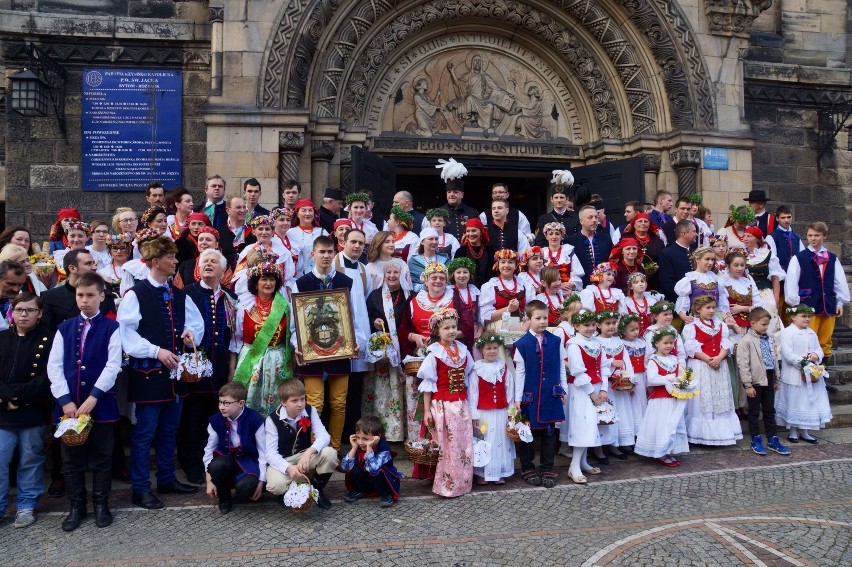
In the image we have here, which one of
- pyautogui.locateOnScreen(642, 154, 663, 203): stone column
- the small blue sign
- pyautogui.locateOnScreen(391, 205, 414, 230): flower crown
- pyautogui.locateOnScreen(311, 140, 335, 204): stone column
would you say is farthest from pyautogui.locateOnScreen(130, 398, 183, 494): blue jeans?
the small blue sign

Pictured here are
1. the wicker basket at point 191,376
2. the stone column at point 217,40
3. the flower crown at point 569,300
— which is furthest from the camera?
the stone column at point 217,40

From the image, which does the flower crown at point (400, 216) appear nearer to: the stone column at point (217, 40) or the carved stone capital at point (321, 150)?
the carved stone capital at point (321, 150)

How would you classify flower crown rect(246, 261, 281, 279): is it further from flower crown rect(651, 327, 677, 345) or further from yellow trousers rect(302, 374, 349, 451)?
flower crown rect(651, 327, 677, 345)

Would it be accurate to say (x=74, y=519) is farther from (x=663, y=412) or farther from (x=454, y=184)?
(x=454, y=184)

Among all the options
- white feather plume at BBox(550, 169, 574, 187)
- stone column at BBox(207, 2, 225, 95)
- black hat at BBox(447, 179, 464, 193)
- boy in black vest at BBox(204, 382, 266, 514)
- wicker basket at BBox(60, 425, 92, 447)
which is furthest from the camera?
stone column at BBox(207, 2, 225, 95)

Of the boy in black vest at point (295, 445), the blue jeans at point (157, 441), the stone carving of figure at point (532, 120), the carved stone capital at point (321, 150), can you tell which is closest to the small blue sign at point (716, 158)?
the stone carving of figure at point (532, 120)

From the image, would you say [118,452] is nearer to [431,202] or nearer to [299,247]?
[299,247]

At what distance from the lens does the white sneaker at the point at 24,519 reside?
4.84 meters

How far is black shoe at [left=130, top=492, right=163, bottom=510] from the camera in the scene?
5.18 m

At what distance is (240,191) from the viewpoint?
9.43 meters

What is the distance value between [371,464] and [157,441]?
5.82ft

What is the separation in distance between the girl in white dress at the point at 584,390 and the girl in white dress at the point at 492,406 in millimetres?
588

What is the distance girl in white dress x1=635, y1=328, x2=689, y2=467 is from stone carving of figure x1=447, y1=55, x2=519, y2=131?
19.1 feet

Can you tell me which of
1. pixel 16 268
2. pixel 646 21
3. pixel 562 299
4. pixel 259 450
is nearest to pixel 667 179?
pixel 646 21
